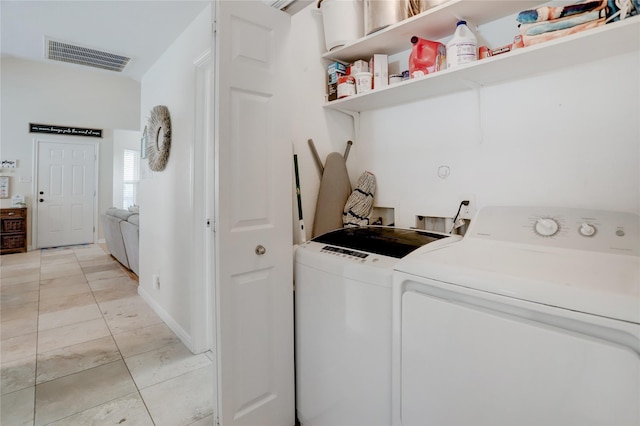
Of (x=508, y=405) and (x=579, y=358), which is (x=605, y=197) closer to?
(x=579, y=358)

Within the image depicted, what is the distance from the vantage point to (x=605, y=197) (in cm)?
120

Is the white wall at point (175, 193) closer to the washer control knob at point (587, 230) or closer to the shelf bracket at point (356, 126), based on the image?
the shelf bracket at point (356, 126)

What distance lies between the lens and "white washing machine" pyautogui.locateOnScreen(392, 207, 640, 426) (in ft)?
2.31

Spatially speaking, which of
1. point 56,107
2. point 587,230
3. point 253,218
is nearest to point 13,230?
point 56,107

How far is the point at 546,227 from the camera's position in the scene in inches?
45.5

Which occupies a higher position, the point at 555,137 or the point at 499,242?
the point at 555,137

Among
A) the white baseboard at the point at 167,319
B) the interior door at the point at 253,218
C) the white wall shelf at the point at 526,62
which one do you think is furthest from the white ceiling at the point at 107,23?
the white baseboard at the point at 167,319

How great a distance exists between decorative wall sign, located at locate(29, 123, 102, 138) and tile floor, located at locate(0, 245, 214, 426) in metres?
3.06

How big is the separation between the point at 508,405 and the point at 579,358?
224mm

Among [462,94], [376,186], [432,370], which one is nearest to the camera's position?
[432,370]

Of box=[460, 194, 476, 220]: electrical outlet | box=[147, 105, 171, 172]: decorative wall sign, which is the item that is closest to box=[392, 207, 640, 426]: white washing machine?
box=[460, 194, 476, 220]: electrical outlet

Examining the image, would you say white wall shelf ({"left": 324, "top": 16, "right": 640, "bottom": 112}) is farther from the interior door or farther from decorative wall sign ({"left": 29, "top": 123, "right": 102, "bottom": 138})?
decorative wall sign ({"left": 29, "top": 123, "right": 102, "bottom": 138})

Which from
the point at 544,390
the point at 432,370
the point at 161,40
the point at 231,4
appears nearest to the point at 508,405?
the point at 544,390

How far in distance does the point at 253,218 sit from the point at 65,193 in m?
6.25
